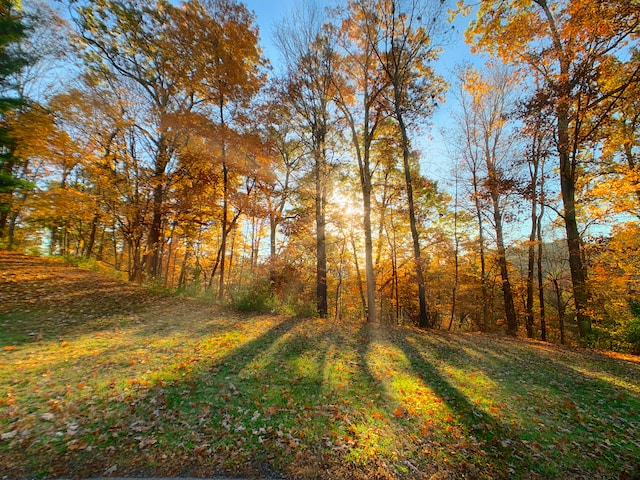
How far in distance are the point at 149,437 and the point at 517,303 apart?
21582 millimetres

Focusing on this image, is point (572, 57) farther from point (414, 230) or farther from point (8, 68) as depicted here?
point (8, 68)

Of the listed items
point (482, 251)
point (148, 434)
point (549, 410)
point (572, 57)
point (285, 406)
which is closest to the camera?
point (148, 434)

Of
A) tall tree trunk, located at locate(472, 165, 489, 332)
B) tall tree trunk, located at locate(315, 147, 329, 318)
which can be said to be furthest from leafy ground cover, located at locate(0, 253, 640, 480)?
tall tree trunk, located at locate(472, 165, 489, 332)

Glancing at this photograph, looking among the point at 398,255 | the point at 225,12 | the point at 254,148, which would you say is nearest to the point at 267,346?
the point at 254,148

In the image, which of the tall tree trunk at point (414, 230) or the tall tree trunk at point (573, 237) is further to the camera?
the tall tree trunk at point (414, 230)

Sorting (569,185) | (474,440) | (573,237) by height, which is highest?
(569,185)

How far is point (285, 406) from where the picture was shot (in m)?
3.55

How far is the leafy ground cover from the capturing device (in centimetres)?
257

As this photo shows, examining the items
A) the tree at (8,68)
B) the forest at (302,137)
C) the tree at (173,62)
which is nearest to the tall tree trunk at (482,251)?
the forest at (302,137)

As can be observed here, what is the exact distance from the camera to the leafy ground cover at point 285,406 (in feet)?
8.43

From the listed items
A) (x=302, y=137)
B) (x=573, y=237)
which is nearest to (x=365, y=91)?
(x=302, y=137)

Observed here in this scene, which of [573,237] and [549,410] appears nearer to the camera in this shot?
[549,410]

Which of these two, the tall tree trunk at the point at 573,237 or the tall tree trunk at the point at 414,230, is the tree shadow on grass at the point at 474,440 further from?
the tall tree trunk at the point at 573,237

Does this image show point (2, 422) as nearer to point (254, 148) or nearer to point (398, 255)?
point (254, 148)
